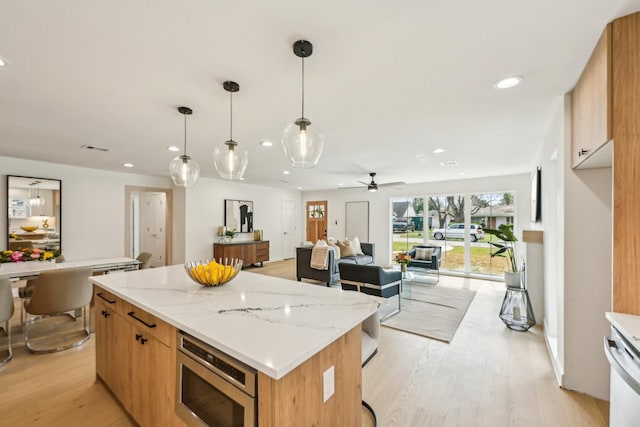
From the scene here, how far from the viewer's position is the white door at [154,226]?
23.0 ft

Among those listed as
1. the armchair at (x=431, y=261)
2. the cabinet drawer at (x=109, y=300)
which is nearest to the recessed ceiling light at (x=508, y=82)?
the cabinet drawer at (x=109, y=300)

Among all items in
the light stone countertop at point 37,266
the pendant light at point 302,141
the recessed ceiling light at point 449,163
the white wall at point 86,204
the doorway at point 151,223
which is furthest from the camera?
the doorway at point 151,223

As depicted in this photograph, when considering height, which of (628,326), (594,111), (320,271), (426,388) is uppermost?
(594,111)

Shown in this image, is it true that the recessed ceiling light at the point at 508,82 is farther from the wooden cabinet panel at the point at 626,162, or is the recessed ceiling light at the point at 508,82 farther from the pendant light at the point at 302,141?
the pendant light at the point at 302,141

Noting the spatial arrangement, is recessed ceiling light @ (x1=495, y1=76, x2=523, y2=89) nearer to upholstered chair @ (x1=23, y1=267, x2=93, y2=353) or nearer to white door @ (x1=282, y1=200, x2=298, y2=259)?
upholstered chair @ (x1=23, y1=267, x2=93, y2=353)

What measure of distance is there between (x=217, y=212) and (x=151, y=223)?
78.4 inches

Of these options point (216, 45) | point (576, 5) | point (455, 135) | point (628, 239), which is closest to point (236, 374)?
point (216, 45)

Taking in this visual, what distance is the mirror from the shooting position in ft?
14.7

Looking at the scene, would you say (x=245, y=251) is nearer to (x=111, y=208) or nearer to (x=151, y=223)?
(x=151, y=223)

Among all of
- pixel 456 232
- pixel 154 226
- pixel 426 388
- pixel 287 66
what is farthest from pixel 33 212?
pixel 456 232

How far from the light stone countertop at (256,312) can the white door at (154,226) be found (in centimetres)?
531

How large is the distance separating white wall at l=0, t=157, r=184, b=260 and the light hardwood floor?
8.47 ft

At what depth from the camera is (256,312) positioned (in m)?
1.46

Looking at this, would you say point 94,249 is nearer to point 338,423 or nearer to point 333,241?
point 333,241
